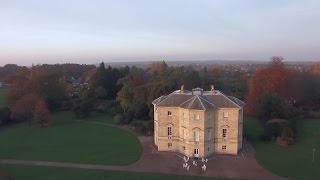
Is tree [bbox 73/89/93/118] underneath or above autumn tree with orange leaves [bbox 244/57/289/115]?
underneath

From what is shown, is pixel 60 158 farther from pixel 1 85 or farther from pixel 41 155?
pixel 1 85

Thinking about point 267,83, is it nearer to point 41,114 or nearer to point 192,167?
point 192,167

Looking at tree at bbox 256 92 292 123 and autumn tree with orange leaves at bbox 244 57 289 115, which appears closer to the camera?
tree at bbox 256 92 292 123

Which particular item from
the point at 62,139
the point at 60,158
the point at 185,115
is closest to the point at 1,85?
the point at 62,139

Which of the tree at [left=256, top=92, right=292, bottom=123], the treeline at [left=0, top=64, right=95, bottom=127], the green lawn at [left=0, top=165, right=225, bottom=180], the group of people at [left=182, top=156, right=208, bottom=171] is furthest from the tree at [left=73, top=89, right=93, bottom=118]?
the tree at [left=256, top=92, right=292, bottom=123]

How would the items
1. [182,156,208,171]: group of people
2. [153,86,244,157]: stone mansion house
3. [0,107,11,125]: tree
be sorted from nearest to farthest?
[182,156,208,171]: group of people
[153,86,244,157]: stone mansion house
[0,107,11,125]: tree

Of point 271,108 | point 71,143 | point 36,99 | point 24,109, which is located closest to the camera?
point 71,143

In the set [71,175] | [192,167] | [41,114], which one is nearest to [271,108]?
[192,167]

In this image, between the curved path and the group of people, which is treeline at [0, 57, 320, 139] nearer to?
the curved path
